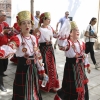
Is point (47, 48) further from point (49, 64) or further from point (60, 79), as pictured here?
point (60, 79)

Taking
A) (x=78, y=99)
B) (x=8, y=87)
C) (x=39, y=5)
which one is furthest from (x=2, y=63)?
(x=39, y=5)

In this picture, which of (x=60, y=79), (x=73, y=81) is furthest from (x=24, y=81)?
(x=60, y=79)

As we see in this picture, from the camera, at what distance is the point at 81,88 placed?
3.28 metres

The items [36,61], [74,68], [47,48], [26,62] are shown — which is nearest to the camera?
[26,62]

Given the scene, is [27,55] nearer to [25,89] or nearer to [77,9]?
[25,89]

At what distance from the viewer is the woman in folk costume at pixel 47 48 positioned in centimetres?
413

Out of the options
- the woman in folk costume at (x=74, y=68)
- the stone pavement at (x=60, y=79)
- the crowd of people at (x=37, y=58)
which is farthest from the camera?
the stone pavement at (x=60, y=79)

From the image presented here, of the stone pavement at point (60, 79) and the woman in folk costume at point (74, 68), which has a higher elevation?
the woman in folk costume at point (74, 68)

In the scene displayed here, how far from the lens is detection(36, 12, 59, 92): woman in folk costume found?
13.6 ft

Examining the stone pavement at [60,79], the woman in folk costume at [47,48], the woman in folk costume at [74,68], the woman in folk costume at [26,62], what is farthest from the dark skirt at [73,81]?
the woman in folk costume at [47,48]

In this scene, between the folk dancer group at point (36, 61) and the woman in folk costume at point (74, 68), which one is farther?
the woman in folk costume at point (74, 68)

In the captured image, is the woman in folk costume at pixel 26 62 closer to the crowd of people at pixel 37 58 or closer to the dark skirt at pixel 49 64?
the crowd of people at pixel 37 58

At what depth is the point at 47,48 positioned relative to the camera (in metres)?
4.21

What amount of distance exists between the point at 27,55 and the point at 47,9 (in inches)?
261
